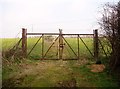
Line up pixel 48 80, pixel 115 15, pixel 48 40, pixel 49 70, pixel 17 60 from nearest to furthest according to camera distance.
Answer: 1. pixel 48 80
2. pixel 115 15
3. pixel 49 70
4. pixel 17 60
5. pixel 48 40

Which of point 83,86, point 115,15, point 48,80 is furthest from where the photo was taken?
point 115,15

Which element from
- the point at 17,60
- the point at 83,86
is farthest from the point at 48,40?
the point at 83,86

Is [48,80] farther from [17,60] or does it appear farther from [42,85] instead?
[17,60]

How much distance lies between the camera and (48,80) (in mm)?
12328

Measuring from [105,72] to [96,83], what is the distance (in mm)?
2083

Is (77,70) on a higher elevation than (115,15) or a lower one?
lower

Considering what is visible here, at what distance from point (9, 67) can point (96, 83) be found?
516 centimetres

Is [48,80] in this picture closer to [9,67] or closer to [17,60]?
[9,67]

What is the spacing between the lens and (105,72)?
45.2 ft

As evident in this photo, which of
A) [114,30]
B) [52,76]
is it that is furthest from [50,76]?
[114,30]

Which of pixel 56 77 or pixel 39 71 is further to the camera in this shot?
pixel 39 71

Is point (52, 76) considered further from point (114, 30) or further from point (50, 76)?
point (114, 30)

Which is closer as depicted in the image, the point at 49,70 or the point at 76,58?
the point at 49,70

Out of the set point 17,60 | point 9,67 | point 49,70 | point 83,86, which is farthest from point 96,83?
point 17,60
